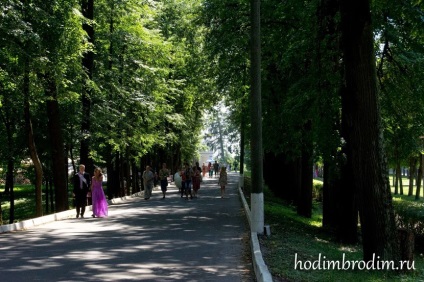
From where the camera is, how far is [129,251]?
10.7 m

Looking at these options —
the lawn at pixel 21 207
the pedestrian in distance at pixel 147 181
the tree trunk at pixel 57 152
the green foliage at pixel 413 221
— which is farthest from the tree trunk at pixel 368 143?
the lawn at pixel 21 207

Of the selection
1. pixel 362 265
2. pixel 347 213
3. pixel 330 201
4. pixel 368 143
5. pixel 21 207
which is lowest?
pixel 21 207

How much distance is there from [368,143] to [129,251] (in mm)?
5240

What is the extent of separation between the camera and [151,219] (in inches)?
677

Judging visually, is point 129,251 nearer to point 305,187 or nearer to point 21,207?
point 305,187

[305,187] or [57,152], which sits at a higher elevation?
[57,152]

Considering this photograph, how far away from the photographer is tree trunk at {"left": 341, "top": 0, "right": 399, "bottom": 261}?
921 cm

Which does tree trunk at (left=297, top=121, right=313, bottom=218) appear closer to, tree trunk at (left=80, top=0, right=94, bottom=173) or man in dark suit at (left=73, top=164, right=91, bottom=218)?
man in dark suit at (left=73, top=164, right=91, bottom=218)

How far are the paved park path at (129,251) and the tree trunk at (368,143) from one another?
2384 millimetres

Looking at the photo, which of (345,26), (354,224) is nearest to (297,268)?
(345,26)

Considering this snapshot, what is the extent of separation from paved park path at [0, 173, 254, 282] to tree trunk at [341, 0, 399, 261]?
2384 mm

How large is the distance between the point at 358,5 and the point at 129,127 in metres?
20.5

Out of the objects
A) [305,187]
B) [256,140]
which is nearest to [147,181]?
[305,187]

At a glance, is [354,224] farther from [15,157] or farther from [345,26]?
[15,157]
